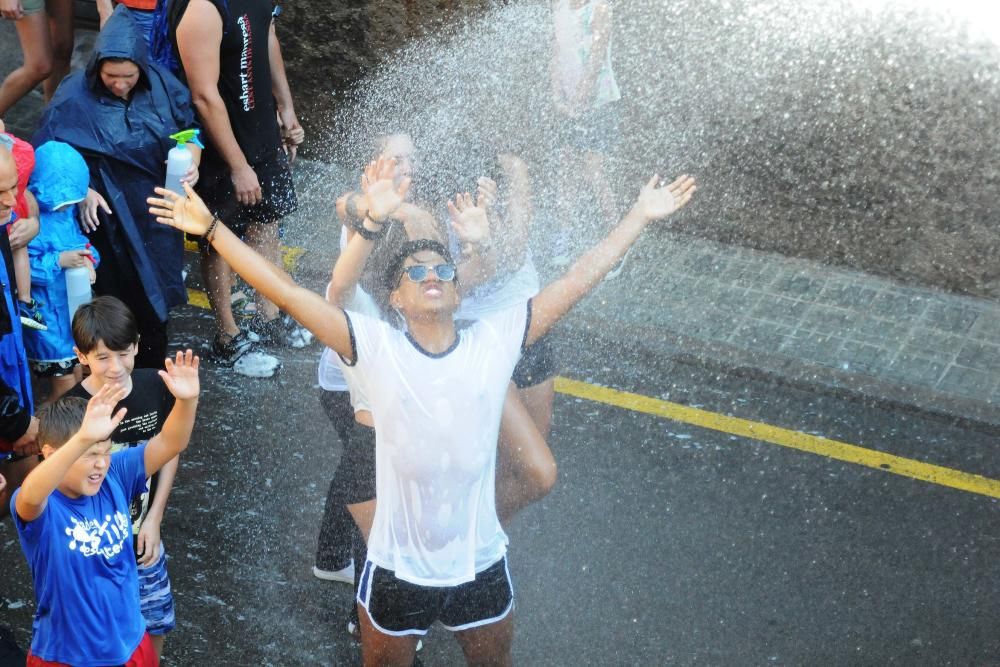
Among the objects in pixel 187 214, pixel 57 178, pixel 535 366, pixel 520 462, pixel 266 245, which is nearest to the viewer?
pixel 187 214

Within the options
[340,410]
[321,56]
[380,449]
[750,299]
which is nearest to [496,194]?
[340,410]

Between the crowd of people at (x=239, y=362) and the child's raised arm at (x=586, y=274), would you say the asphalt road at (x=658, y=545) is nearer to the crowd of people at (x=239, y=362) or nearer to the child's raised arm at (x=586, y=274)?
the crowd of people at (x=239, y=362)

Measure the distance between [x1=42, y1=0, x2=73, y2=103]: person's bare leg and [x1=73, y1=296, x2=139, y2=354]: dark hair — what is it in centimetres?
415

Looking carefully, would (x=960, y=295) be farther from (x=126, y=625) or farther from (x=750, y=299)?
(x=126, y=625)

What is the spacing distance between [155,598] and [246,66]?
117 inches

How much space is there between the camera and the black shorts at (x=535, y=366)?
15.5 ft

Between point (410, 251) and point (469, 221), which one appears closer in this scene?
point (410, 251)

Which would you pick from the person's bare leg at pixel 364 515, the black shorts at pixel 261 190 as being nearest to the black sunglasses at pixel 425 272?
the person's bare leg at pixel 364 515

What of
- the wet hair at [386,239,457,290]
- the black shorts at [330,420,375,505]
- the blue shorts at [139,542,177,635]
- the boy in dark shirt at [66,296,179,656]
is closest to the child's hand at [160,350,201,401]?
the boy in dark shirt at [66,296,179,656]

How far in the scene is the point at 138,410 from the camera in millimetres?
4094

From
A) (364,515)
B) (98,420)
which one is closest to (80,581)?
(98,420)

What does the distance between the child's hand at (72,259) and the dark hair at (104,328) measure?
96cm

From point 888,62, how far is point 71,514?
5.57m

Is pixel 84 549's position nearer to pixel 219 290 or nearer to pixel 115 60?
pixel 115 60
